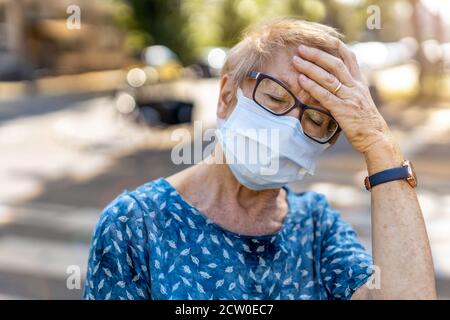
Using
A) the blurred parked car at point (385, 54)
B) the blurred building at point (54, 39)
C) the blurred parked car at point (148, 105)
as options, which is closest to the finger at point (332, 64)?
the blurred parked car at point (148, 105)

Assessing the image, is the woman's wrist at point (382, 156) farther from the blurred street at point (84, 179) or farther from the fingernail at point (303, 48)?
the blurred street at point (84, 179)

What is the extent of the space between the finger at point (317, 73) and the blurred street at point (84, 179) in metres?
3.93

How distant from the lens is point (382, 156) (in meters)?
1.54

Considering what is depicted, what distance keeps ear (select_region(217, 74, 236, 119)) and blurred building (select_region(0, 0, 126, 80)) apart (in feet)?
92.3

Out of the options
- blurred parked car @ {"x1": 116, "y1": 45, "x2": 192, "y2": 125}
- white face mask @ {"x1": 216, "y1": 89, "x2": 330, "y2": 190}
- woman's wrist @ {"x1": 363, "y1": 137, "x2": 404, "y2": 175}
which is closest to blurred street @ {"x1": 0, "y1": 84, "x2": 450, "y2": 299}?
blurred parked car @ {"x1": 116, "y1": 45, "x2": 192, "y2": 125}

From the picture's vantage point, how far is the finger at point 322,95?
1547 millimetres

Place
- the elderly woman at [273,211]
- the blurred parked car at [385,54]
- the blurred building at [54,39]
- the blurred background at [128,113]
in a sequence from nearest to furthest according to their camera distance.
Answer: the elderly woman at [273,211], the blurred background at [128,113], the blurred building at [54,39], the blurred parked car at [385,54]

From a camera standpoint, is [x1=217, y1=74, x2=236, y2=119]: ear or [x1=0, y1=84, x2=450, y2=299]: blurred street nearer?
[x1=217, y1=74, x2=236, y2=119]: ear

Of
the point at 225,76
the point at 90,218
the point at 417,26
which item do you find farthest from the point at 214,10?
the point at 225,76

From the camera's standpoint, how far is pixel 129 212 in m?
1.69

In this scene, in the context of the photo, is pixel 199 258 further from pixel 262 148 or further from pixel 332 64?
pixel 332 64

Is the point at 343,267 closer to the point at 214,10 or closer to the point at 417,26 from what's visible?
the point at 417,26

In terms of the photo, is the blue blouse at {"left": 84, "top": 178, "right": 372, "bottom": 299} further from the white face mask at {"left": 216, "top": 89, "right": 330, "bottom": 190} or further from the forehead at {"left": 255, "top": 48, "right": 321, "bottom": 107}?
the forehead at {"left": 255, "top": 48, "right": 321, "bottom": 107}

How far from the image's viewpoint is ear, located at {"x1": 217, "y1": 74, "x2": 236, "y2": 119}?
5.95ft
